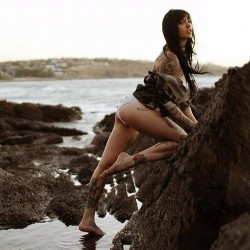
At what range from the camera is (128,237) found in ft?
13.8

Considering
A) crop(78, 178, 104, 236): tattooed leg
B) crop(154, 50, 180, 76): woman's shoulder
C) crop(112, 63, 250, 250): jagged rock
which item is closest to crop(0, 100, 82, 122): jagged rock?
crop(78, 178, 104, 236): tattooed leg

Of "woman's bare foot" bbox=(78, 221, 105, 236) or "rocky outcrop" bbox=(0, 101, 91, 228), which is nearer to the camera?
"woman's bare foot" bbox=(78, 221, 105, 236)

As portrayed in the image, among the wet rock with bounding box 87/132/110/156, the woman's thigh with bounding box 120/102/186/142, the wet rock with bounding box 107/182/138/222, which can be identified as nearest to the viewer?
the woman's thigh with bounding box 120/102/186/142

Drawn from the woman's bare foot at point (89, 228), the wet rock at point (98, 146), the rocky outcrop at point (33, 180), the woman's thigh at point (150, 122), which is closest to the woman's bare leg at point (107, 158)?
the woman's bare foot at point (89, 228)

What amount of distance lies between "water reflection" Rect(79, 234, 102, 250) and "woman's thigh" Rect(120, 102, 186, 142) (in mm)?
1275

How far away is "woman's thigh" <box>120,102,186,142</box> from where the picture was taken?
4113 millimetres

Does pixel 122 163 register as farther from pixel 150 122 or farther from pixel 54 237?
pixel 54 237

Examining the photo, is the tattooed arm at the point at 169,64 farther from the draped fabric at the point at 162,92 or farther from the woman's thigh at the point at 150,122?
the woman's thigh at the point at 150,122

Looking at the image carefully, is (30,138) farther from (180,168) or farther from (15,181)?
(180,168)

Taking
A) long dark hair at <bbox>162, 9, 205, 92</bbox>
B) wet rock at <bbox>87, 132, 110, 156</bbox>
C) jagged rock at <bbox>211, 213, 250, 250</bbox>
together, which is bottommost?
wet rock at <bbox>87, 132, 110, 156</bbox>

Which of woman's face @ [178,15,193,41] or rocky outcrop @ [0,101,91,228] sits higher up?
woman's face @ [178,15,193,41]

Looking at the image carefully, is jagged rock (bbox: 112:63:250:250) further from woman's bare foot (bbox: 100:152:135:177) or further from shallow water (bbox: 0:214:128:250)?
shallow water (bbox: 0:214:128:250)

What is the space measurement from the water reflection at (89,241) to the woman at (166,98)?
757 millimetres

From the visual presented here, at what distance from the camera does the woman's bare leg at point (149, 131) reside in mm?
4117
